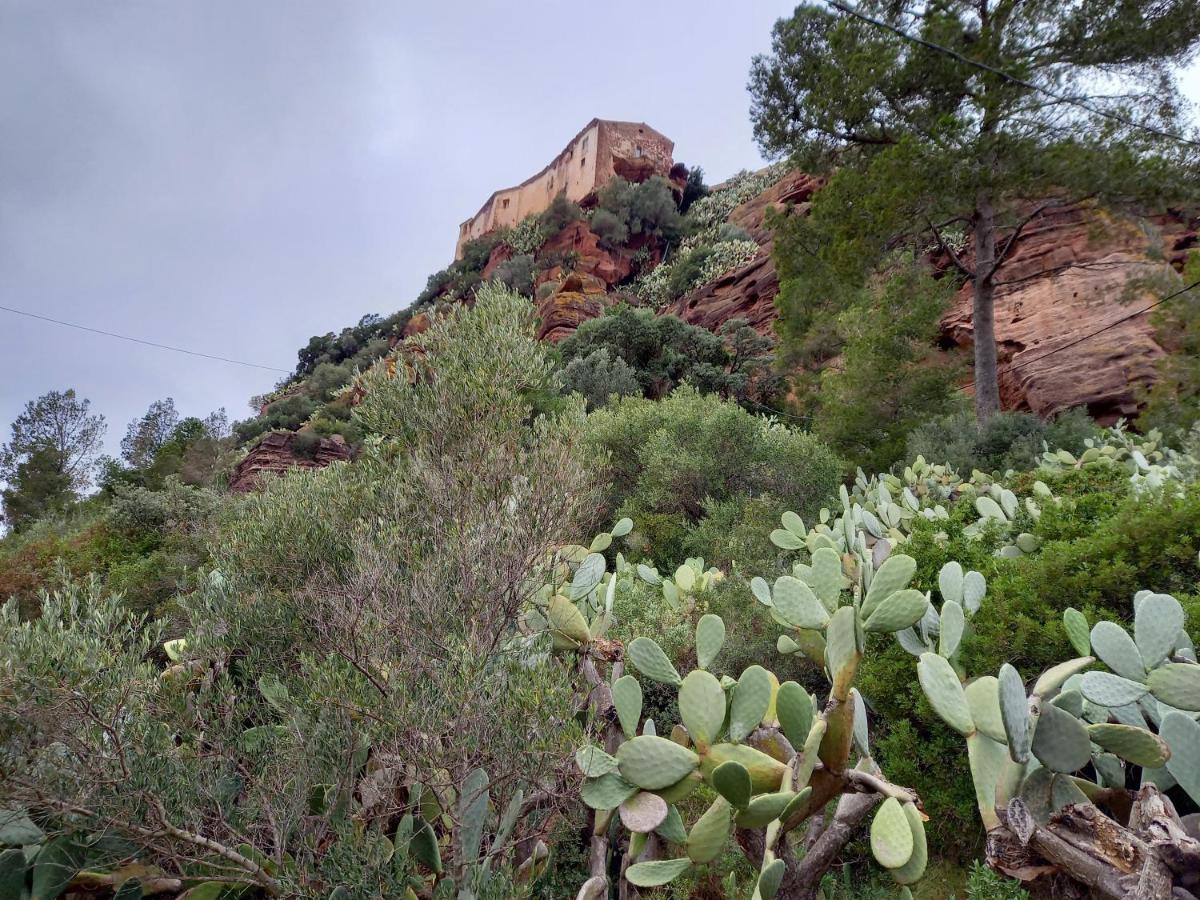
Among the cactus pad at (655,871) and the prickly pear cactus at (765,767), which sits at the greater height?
the prickly pear cactus at (765,767)

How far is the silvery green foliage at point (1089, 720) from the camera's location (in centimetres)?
163

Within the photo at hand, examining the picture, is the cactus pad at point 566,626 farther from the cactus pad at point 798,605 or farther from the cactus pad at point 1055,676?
the cactus pad at point 1055,676

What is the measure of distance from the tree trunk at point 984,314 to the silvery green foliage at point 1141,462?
1.53m

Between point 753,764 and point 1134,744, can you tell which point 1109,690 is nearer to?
point 1134,744

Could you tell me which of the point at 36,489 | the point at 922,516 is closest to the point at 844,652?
the point at 922,516

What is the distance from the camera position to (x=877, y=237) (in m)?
10.0

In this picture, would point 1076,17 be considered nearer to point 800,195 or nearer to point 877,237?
point 877,237

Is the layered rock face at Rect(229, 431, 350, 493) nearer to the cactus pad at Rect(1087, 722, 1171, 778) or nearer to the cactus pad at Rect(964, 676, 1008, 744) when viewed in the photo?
the cactus pad at Rect(964, 676, 1008, 744)

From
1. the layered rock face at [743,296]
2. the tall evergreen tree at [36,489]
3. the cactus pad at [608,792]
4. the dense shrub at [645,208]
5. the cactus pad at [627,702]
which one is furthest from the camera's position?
the dense shrub at [645,208]

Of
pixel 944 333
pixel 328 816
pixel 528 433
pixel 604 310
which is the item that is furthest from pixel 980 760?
pixel 604 310

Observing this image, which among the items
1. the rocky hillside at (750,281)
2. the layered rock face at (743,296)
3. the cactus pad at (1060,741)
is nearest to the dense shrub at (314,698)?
the cactus pad at (1060,741)

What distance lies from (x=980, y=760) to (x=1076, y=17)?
39.5 feet

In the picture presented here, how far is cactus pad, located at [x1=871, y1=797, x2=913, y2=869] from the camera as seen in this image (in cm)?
173

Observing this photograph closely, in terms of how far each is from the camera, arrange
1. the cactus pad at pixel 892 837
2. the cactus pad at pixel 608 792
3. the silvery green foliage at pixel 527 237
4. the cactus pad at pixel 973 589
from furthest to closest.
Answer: the silvery green foliage at pixel 527 237
the cactus pad at pixel 973 589
the cactus pad at pixel 608 792
the cactus pad at pixel 892 837
